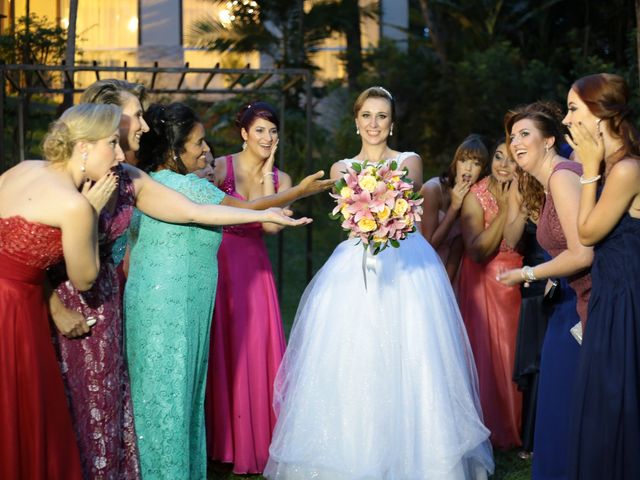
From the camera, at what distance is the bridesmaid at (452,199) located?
7602mm

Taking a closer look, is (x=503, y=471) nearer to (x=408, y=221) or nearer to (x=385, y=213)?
(x=408, y=221)

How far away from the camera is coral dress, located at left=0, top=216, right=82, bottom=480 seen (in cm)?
443

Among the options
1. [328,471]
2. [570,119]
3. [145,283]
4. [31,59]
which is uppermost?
[31,59]

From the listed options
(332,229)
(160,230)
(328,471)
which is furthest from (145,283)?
(332,229)

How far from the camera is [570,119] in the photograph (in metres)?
4.89

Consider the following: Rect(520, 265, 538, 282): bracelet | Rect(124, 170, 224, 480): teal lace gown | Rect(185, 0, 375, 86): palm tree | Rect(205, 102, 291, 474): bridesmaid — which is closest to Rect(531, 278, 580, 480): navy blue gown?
Rect(520, 265, 538, 282): bracelet

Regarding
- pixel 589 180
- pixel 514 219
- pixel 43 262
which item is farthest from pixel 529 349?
pixel 43 262

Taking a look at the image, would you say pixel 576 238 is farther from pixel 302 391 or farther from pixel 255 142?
pixel 255 142

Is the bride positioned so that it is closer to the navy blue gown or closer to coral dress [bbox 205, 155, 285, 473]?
the navy blue gown

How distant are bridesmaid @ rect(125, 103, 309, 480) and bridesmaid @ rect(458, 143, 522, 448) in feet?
8.18

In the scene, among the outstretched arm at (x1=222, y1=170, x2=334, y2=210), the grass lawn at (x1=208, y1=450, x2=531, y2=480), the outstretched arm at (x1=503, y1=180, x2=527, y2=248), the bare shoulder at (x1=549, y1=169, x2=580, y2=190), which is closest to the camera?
the bare shoulder at (x1=549, y1=169, x2=580, y2=190)

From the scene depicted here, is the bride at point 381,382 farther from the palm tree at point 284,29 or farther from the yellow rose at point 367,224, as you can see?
the palm tree at point 284,29

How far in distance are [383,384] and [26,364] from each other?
204 centimetres

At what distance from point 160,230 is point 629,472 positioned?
264 centimetres
